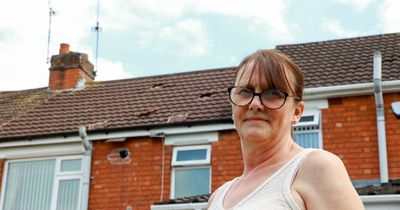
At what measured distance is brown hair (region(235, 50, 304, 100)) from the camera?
180cm

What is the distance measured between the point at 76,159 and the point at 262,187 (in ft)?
36.5

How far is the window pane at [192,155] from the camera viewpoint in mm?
11594

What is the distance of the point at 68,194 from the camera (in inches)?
489

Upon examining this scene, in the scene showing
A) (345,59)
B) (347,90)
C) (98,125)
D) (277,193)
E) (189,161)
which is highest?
(345,59)

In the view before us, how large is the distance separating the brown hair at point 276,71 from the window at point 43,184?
10853mm

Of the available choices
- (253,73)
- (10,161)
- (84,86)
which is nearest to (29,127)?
(10,161)

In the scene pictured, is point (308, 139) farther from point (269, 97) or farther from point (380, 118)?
point (269, 97)

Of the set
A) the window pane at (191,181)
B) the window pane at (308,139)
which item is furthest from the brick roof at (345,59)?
the window pane at (191,181)

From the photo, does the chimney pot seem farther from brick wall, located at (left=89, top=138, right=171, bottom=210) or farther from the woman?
the woman

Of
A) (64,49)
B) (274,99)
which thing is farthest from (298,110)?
(64,49)

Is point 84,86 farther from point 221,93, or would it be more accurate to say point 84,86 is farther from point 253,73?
point 253,73

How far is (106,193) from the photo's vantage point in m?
12.1

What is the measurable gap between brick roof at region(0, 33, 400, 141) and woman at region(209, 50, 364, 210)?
30.6 ft

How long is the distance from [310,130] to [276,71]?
30.7 ft
